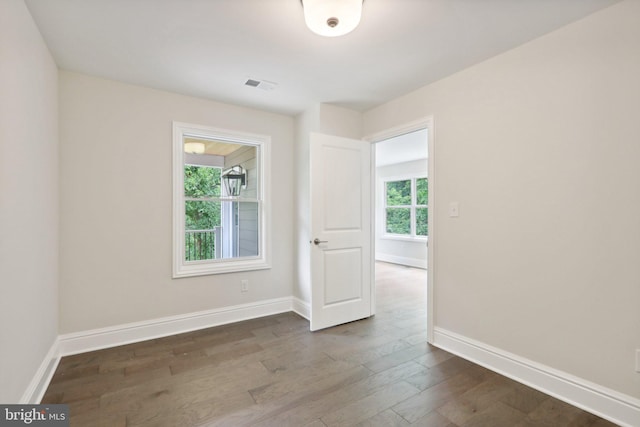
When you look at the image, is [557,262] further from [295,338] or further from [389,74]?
[295,338]

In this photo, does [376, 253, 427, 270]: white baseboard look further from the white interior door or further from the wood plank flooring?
the wood plank flooring

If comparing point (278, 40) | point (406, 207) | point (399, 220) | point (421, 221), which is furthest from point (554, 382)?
point (399, 220)

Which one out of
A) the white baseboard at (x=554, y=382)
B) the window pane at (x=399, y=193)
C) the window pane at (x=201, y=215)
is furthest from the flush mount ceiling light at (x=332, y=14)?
the window pane at (x=399, y=193)

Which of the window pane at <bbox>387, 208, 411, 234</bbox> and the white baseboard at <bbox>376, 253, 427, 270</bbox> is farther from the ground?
the window pane at <bbox>387, 208, 411, 234</bbox>

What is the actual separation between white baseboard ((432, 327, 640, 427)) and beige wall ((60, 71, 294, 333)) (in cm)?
255

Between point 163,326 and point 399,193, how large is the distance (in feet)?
20.0

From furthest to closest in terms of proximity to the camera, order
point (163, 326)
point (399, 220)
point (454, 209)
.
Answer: point (399, 220) < point (163, 326) < point (454, 209)

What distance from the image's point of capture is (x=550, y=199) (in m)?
2.06

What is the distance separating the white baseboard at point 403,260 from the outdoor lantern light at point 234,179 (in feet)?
14.9

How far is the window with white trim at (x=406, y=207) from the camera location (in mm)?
7117

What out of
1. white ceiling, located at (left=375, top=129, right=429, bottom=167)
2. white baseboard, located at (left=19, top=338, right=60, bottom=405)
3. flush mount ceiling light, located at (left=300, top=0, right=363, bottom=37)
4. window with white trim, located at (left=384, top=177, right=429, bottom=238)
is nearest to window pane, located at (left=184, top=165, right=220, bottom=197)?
white baseboard, located at (left=19, top=338, right=60, bottom=405)

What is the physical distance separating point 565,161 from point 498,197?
48cm

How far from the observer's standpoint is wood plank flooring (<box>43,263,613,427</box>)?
1812 mm

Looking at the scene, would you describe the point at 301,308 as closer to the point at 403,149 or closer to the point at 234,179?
the point at 234,179
